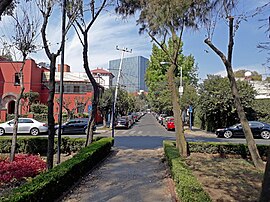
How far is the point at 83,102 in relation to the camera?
3625cm

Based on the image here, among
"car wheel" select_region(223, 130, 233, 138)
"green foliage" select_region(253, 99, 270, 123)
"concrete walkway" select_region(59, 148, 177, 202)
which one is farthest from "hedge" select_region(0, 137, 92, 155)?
"green foliage" select_region(253, 99, 270, 123)

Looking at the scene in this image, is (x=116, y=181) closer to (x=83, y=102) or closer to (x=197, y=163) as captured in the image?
(x=197, y=163)

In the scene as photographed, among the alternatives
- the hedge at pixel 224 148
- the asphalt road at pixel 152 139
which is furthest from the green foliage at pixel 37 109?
the hedge at pixel 224 148

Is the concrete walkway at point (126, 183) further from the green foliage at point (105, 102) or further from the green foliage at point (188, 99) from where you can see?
the green foliage at point (105, 102)

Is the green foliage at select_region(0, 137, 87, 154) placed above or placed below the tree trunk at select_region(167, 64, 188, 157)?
below

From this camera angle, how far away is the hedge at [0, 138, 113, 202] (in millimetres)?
4410

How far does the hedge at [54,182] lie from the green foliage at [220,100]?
700 inches

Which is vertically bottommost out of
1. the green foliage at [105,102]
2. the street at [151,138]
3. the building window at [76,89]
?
the street at [151,138]

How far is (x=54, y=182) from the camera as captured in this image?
18.0ft

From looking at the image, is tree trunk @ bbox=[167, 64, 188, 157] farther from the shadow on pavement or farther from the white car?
the white car

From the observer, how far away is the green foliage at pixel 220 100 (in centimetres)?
2400

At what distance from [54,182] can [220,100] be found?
2083 centimetres

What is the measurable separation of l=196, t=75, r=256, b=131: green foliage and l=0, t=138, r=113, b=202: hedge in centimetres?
1778

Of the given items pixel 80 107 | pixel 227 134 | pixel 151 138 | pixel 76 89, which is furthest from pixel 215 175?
pixel 76 89
